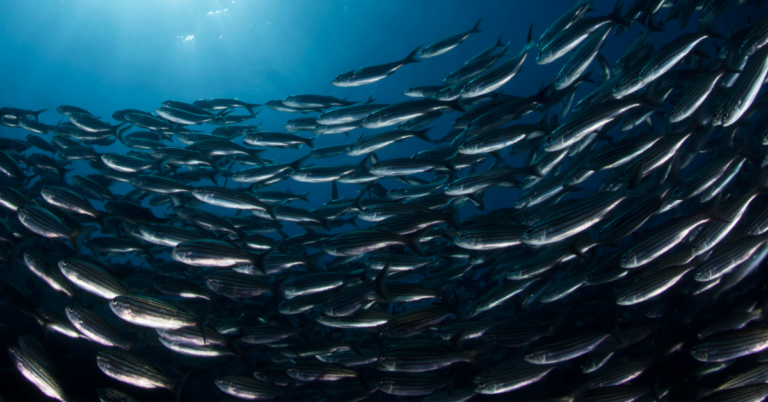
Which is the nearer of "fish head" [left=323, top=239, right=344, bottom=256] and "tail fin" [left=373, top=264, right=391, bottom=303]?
"tail fin" [left=373, top=264, right=391, bottom=303]

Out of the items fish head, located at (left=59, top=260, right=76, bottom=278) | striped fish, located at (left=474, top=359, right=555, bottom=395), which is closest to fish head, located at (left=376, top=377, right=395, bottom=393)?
striped fish, located at (left=474, top=359, right=555, bottom=395)

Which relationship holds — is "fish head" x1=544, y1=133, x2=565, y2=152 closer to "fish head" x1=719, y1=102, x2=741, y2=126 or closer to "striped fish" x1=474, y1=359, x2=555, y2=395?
"fish head" x1=719, y1=102, x2=741, y2=126

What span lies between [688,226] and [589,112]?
171 cm

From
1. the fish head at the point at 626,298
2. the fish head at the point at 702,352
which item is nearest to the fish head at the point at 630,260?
the fish head at the point at 626,298

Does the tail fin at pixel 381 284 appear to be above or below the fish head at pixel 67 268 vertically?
above

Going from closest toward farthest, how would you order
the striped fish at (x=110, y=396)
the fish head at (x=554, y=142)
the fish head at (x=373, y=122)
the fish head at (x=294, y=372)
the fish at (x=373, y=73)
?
the fish head at (x=554, y=142) < the striped fish at (x=110, y=396) < the fish head at (x=294, y=372) < the fish head at (x=373, y=122) < the fish at (x=373, y=73)

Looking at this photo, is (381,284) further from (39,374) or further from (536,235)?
(39,374)

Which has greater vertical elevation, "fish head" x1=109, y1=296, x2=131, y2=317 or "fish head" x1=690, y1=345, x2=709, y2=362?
"fish head" x1=690, y1=345, x2=709, y2=362

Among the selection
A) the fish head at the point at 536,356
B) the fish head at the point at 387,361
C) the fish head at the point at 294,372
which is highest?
the fish head at the point at 536,356

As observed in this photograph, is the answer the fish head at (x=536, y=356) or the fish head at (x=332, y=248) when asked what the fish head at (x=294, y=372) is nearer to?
the fish head at (x=332, y=248)

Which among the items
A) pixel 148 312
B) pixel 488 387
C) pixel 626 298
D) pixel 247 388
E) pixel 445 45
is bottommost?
pixel 247 388

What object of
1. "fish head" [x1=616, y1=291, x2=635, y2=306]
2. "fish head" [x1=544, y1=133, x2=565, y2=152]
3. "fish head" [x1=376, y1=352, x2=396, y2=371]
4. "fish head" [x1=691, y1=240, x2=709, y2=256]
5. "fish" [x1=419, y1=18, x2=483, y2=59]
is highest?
"fish" [x1=419, y1=18, x2=483, y2=59]

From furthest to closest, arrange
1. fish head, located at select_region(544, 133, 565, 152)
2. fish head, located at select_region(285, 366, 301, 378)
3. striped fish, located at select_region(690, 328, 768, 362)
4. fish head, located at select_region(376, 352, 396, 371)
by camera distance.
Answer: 1. fish head, located at select_region(285, 366, 301, 378)
2. fish head, located at select_region(376, 352, 396, 371)
3. fish head, located at select_region(544, 133, 565, 152)
4. striped fish, located at select_region(690, 328, 768, 362)

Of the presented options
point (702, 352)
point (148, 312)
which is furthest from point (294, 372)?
point (702, 352)
